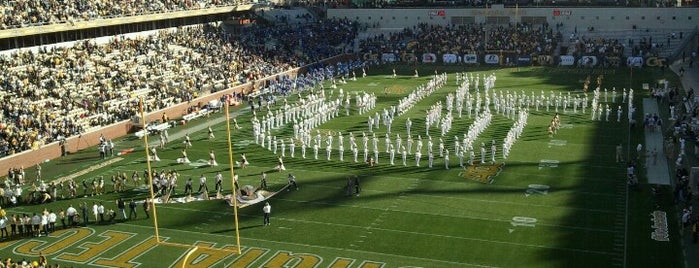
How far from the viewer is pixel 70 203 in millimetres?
25969

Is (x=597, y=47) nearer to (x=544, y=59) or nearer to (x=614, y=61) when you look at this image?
(x=614, y=61)

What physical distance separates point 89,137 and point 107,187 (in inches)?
323

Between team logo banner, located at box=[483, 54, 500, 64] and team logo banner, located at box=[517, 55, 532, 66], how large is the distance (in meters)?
1.77

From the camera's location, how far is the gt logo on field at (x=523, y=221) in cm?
2207

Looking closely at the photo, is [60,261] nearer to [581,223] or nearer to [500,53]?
[581,223]

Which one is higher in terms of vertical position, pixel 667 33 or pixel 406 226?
pixel 667 33

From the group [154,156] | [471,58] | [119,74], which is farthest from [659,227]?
[471,58]

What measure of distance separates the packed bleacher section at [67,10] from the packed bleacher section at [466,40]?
19.0 meters

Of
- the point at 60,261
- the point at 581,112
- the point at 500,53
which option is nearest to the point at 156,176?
the point at 60,261

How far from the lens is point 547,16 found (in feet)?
212

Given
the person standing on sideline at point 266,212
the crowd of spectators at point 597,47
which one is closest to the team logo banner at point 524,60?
the crowd of spectators at point 597,47

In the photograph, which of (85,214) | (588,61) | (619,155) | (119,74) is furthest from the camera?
(588,61)

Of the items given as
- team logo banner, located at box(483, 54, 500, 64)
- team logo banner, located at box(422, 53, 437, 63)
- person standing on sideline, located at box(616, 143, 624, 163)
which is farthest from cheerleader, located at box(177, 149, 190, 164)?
team logo banner, located at box(483, 54, 500, 64)

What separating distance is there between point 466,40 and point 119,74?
3096 cm
